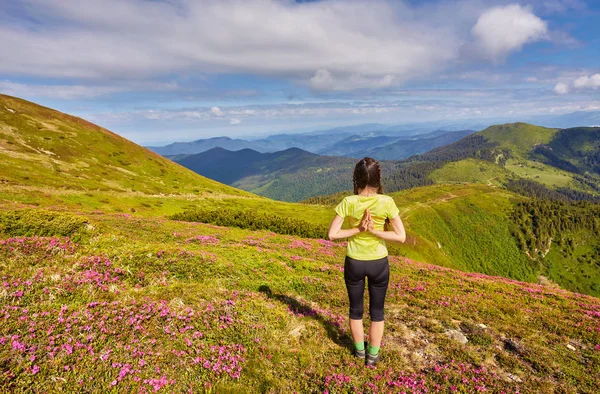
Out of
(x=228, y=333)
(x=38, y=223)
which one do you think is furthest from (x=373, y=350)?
(x=38, y=223)

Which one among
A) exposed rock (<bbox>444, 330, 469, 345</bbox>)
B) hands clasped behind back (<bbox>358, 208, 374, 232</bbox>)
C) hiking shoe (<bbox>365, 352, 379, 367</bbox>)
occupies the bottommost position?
exposed rock (<bbox>444, 330, 469, 345</bbox>)

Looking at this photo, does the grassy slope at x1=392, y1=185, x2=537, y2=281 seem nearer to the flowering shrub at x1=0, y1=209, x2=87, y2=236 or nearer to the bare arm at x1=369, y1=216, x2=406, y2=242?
the flowering shrub at x1=0, y1=209, x2=87, y2=236

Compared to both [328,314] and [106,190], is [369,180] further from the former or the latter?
[106,190]

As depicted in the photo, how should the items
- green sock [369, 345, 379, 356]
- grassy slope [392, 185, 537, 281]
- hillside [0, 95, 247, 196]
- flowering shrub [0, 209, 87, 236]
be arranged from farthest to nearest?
grassy slope [392, 185, 537, 281] < hillside [0, 95, 247, 196] < flowering shrub [0, 209, 87, 236] < green sock [369, 345, 379, 356]

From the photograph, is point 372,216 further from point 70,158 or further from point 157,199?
point 70,158

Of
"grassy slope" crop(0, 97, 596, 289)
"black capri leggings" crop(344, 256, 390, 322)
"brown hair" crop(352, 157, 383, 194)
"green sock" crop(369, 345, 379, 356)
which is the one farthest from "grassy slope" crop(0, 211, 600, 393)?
"grassy slope" crop(0, 97, 596, 289)

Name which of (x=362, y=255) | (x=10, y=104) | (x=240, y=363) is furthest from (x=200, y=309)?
(x=10, y=104)

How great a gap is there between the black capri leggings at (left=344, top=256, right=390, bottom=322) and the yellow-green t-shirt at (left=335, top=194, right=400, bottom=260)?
18 cm

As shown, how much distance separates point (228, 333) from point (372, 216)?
5740 mm

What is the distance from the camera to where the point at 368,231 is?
284 inches

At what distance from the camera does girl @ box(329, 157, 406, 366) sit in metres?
7.19

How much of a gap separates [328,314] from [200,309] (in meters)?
5.06

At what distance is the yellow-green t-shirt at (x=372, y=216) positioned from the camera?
725 cm

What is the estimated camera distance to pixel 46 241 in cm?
1246
